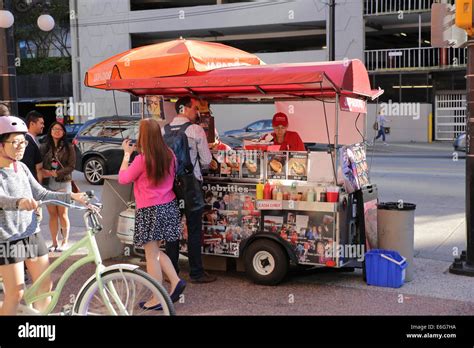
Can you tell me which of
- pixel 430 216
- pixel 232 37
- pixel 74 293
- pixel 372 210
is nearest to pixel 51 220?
pixel 74 293

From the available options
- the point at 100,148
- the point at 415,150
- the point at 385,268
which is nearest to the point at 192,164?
the point at 385,268

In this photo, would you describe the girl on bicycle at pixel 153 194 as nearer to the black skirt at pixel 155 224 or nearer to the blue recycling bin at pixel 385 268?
→ the black skirt at pixel 155 224

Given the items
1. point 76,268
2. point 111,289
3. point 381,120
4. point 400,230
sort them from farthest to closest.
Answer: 1. point 381,120
2. point 400,230
3. point 76,268
4. point 111,289

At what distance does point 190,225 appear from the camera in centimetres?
661

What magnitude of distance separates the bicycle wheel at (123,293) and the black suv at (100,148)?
1141 cm

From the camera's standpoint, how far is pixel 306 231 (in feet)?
21.4

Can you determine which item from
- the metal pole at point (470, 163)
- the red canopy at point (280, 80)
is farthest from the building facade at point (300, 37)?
the red canopy at point (280, 80)

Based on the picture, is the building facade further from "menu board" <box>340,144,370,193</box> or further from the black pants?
the black pants

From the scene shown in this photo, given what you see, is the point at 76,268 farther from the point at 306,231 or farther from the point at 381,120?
the point at 381,120

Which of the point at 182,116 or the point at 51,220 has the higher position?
the point at 182,116

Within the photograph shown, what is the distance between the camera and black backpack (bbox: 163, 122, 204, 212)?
6539 mm

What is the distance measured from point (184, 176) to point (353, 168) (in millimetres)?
1888

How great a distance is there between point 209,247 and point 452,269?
109 inches
